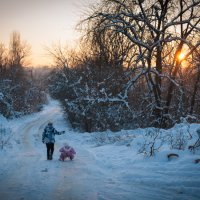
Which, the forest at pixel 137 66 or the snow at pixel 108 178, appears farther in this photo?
the forest at pixel 137 66

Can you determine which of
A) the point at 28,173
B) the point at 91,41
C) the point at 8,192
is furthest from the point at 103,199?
the point at 91,41

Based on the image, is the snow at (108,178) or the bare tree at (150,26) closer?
the snow at (108,178)

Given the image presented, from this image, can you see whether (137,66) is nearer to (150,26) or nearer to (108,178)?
(150,26)

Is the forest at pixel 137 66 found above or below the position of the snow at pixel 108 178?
above

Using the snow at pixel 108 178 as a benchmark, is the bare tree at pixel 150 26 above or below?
above

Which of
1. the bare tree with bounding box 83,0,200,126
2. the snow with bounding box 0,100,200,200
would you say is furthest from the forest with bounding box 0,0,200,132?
the snow with bounding box 0,100,200,200

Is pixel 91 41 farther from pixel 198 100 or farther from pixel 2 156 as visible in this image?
pixel 198 100

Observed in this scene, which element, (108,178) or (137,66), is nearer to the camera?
(108,178)

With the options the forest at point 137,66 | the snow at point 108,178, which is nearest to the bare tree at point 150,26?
the forest at point 137,66

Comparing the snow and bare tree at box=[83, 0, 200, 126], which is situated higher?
bare tree at box=[83, 0, 200, 126]

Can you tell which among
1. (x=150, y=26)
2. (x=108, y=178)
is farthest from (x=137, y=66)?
(x=108, y=178)

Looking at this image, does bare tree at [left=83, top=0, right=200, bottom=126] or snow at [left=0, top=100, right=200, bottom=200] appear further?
bare tree at [left=83, top=0, right=200, bottom=126]

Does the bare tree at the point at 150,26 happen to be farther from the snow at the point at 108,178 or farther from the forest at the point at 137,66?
the snow at the point at 108,178

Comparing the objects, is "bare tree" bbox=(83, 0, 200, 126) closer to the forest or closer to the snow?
the forest
